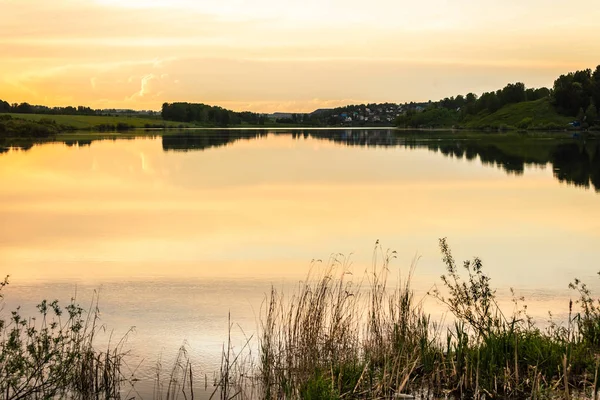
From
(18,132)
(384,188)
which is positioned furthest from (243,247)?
(18,132)

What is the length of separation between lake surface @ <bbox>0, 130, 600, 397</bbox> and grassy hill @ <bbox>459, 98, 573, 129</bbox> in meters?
116

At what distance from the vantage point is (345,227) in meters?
22.4

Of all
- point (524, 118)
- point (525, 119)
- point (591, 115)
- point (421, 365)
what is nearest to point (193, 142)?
point (591, 115)

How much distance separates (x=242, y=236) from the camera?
20500 millimetres

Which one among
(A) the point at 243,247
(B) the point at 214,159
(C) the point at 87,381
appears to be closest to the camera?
(C) the point at 87,381

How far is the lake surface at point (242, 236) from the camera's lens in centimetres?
1261

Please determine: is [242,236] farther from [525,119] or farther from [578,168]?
[525,119]

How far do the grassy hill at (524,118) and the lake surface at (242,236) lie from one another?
382ft

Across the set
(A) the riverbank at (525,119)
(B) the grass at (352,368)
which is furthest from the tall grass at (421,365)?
(A) the riverbank at (525,119)

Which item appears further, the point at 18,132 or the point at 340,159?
the point at 18,132

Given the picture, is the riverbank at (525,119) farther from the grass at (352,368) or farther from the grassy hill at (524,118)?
the grass at (352,368)

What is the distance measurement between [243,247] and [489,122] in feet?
570

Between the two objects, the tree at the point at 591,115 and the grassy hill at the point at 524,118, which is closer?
the tree at the point at 591,115

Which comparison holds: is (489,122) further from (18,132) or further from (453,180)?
(453,180)
